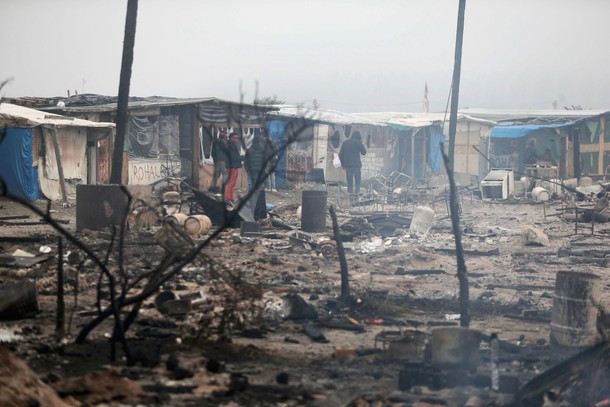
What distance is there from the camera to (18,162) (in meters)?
22.3

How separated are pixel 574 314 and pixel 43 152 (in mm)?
18255

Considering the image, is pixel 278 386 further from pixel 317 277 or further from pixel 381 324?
pixel 317 277

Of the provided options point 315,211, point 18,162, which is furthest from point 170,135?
point 315,211

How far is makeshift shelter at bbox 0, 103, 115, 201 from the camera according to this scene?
2231 centimetres

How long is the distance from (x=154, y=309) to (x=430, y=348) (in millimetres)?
3330

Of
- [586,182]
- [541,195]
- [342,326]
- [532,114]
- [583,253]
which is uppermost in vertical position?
[532,114]

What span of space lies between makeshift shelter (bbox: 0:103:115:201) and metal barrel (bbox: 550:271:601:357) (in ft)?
53.0

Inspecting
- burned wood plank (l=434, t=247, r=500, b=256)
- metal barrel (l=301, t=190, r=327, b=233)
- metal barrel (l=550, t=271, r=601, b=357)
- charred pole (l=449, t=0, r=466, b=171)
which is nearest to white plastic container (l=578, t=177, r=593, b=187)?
charred pole (l=449, t=0, r=466, b=171)

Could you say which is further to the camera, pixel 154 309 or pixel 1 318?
pixel 154 309

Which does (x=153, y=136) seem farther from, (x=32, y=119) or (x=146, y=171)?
(x=32, y=119)

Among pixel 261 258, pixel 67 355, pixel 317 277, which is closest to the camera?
pixel 67 355

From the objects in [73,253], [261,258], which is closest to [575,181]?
[261,258]

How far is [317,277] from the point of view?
1167 cm

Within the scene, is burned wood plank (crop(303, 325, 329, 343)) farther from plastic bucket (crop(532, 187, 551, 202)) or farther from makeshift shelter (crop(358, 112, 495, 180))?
makeshift shelter (crop(358, 112, 495, 180))
